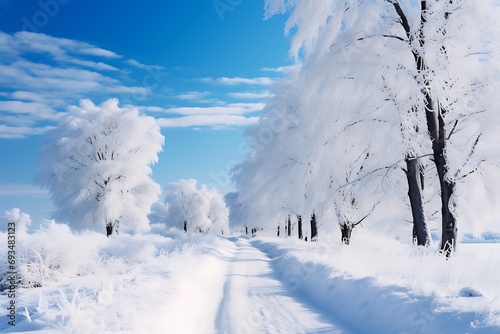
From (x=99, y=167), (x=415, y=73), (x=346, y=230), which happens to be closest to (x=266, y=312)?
(x=415, y=73)

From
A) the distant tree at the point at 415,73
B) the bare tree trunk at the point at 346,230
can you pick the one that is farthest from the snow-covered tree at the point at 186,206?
the distant tree at the point at 415,73

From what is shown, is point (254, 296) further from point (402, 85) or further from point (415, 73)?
point (402, 85)

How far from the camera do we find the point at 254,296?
24.5 feet

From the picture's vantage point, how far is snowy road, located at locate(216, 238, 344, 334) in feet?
17.6

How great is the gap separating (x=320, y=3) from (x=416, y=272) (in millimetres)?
6540

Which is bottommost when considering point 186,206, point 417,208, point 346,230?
point 346,230

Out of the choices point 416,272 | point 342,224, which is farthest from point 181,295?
point 342,224

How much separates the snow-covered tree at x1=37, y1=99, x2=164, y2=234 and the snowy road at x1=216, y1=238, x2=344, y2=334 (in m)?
17.0

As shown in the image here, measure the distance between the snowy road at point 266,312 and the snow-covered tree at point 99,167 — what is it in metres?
17.0

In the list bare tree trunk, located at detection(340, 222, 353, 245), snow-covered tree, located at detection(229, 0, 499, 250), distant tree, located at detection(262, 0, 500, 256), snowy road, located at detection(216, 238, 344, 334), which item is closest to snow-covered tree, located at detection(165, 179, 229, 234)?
bare tree trunk, located at detection(340, 222, 353, 245)

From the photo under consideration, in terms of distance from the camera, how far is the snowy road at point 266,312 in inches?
211

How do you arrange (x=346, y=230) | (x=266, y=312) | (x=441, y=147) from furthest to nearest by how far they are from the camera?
(x=346, y=230), (x=441, y=147), (x=266, y=312)

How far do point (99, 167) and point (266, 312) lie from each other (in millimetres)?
19409

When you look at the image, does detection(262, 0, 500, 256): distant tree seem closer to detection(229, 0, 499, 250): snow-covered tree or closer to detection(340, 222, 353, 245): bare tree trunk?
detection(229, 0, 499, 250): snow-covered tree
